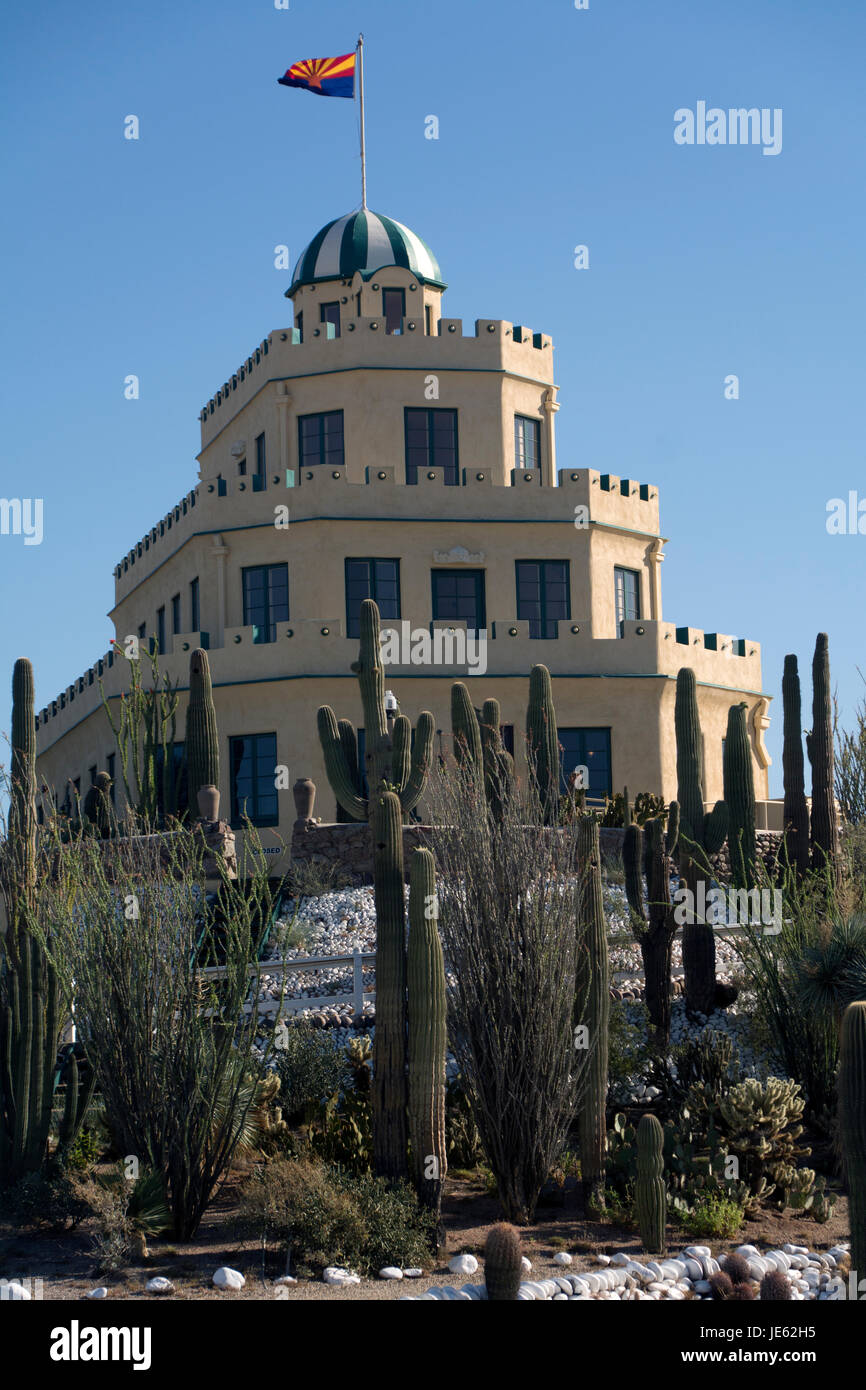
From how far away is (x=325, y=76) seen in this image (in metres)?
37.4

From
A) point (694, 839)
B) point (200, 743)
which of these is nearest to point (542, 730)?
point (694, 839)

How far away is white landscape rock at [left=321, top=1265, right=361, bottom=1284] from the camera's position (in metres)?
12.9

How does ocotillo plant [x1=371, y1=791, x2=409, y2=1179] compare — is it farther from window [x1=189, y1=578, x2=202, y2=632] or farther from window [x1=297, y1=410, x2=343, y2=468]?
window [x1=297, y1=410, x2=343, y2=468]

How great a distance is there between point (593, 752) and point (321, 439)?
10.1 meters

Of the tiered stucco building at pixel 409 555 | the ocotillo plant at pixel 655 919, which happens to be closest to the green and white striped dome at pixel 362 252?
the tiered stucco building at pixel 409 555

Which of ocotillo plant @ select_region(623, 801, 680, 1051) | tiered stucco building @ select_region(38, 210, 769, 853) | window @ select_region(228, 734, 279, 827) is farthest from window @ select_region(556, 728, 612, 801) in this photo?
ocotillo plant @ select_region(623, 801, 680, 1051)

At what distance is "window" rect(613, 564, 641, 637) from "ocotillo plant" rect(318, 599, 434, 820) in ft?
43.1

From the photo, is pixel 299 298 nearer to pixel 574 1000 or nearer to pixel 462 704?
pixel 462 704

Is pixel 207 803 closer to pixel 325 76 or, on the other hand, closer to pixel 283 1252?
pixel 283 1252

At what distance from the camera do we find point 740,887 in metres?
20.6

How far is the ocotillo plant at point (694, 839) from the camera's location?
66.4ft

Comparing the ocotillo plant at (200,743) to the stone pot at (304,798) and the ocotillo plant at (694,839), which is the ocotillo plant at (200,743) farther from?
the ocotillo plant at (694,839)

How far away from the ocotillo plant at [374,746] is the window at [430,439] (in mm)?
13133

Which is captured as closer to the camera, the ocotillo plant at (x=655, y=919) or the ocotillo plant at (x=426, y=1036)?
the ocotillo plant at (x=426, y=1036)
